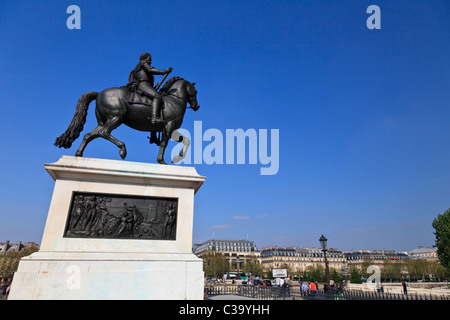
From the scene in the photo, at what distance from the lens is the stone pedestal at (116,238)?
5.78m

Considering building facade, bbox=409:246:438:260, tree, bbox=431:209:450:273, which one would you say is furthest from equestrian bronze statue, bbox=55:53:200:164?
building facade, bbox=409:246:438:260

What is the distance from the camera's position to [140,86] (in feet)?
27.0

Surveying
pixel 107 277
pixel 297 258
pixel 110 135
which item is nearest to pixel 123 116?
pixel 110 135

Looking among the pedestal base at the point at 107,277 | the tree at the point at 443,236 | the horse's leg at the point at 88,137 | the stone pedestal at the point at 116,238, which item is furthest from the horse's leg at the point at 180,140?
the tree at the point at 443,236

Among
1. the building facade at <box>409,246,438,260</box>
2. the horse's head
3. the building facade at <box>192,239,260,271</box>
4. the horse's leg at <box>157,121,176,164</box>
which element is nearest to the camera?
the horse's leg at <box>157,121,176,164</box>

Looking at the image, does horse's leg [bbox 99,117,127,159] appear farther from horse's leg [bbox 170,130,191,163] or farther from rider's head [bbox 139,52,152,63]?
rider's head [bbox 139,52,152,63]

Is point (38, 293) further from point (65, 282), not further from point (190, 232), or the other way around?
point (190, 232)

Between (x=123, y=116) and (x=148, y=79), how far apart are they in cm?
155

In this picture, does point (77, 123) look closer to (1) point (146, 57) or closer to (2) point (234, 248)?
(1) point (146, 57)

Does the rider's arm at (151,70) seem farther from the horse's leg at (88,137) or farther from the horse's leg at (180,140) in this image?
the horse's leg at (88,137)

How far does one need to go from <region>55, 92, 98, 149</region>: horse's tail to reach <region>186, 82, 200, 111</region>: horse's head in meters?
2.81

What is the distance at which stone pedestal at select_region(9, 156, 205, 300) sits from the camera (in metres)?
5.78
